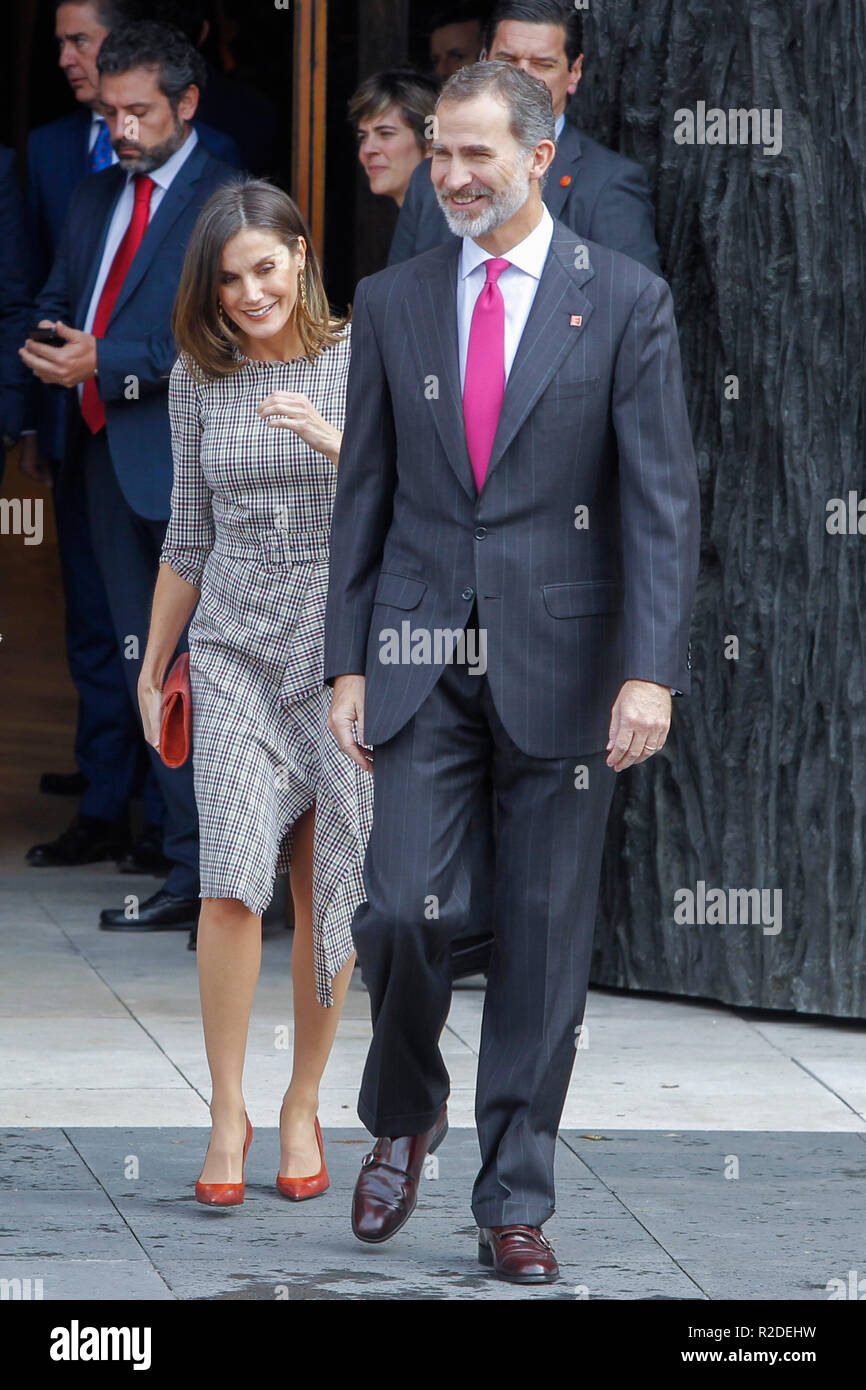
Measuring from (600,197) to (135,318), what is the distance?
158 cm

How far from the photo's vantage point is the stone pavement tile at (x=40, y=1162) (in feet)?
15.1

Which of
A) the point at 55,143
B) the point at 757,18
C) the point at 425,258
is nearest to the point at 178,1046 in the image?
the point at 425,258

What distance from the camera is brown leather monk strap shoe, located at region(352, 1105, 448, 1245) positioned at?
4184 mm

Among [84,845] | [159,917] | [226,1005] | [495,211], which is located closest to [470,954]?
[226,1005]

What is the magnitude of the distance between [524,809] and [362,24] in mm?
3847

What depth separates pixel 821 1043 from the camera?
6.02m

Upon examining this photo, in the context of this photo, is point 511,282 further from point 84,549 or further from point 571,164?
point 84,549

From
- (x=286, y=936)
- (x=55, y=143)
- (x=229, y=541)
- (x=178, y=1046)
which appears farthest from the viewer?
(x=55, y=143)

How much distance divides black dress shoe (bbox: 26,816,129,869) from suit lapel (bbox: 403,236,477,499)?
13.0 ft

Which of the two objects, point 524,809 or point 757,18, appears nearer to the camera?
point 524,809
